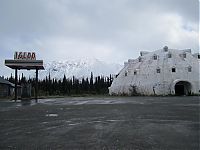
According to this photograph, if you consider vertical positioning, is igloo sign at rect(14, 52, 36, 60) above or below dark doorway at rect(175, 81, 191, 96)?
above

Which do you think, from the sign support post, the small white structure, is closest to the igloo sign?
the sign support post

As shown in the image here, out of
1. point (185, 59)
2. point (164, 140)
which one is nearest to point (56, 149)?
point (164, 140)

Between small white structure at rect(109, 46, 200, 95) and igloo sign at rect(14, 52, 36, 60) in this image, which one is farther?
small white structure at rect(109, 46, 200, 95)

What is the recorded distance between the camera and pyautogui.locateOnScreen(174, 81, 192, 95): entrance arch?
156 feet

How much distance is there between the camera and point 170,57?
167 feet

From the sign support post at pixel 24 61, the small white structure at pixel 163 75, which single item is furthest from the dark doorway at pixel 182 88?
the sign support post at pixel 24 61

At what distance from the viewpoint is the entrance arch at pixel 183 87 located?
156 ft

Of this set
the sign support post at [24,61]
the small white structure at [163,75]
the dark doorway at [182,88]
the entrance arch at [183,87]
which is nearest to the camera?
the sign support post at [24,61]

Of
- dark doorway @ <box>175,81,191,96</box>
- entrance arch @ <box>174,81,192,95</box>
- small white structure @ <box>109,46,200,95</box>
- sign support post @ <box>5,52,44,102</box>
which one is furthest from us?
dark doorway @ <box>175,81,191,96</box>

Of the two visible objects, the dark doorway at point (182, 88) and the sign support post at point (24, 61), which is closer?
the sign support post at point (24, 61)

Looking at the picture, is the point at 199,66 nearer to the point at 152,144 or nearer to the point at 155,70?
the point at 155,70

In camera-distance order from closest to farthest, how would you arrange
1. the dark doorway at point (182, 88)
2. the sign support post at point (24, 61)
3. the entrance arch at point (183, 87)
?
1. the sign support post at point (24, 61)
2. the entrance arch at point (183, 87)
3. the dark doorway at point (182, 88)

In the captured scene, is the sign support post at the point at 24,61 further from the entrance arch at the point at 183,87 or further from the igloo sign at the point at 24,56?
the entrance arch at the point at 183,87

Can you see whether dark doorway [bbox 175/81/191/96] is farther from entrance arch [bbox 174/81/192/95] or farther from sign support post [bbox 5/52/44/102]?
sign support post [bbox 5/52/44/102]
